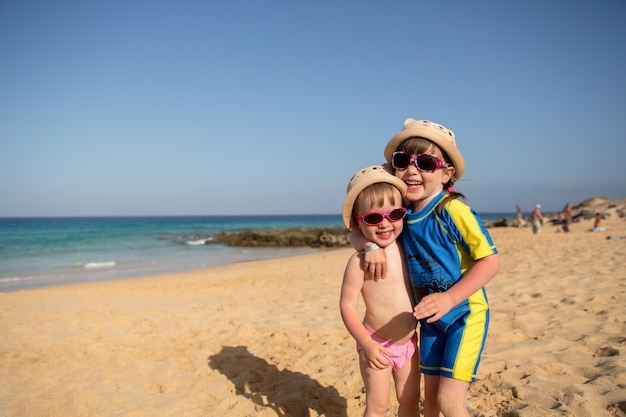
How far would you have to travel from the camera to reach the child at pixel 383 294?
7.66 ft

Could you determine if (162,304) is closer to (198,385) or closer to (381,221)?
(198,385)

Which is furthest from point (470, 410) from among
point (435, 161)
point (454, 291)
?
point (435, 161)

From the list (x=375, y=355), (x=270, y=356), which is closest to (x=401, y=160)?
(x=375, y=355)

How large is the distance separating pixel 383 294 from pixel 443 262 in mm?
402

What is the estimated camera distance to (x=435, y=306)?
208 cm

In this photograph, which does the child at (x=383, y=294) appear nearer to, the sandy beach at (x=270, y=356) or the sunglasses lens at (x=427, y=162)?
the sunglasses lens at (x=427, y=162)

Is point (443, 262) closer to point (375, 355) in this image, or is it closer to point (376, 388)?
point (375, 355)

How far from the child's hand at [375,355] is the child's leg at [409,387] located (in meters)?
0.27

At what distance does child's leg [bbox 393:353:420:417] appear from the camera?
2.45m

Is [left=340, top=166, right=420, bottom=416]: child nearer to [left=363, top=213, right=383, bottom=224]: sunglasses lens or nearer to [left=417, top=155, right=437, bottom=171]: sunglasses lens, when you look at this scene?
[left=363, top=213, right=383, bottom=224]: sunglasses lens

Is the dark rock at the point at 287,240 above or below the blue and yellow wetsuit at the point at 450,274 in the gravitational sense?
below

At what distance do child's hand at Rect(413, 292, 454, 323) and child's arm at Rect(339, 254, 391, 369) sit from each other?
0.32 metres

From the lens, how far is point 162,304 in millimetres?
7883

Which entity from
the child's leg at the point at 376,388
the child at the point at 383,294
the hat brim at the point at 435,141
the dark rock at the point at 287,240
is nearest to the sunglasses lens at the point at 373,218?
the child at the point at 383,294
